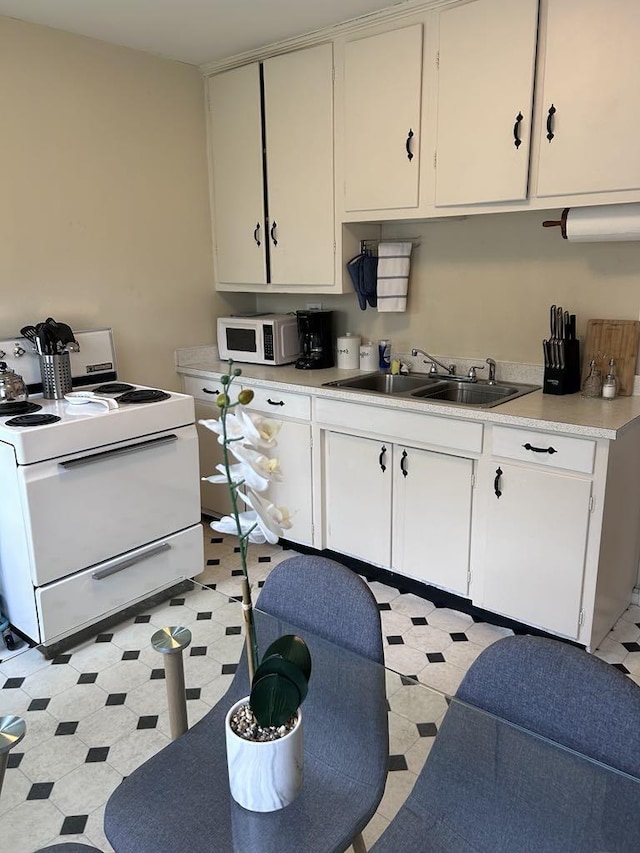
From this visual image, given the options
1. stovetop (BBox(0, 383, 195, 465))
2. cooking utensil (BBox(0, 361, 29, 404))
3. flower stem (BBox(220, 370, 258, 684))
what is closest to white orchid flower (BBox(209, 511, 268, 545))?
flower stem (BBox(220, 370, 258, 684))

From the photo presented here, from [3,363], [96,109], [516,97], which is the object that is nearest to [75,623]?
[3,363]

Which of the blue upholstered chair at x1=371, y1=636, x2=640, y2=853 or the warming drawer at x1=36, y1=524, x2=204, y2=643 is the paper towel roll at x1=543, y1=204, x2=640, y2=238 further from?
the warming drawer at x1=36, y1=524, x2=204, y2=643

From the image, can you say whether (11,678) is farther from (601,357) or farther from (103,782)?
(601,357)

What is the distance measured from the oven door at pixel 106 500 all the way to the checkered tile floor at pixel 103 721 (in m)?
0.55

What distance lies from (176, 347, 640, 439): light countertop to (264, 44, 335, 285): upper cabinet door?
518mm

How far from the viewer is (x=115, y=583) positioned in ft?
8.77

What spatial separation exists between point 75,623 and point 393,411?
1540mm

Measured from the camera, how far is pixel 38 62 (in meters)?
2.90

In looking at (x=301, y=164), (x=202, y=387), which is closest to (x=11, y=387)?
(x=202, y=387)

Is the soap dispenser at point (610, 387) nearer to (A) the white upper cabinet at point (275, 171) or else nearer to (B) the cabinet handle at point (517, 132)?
(B) the cabinet handle at point (517, 132)

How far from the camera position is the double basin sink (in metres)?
2.95

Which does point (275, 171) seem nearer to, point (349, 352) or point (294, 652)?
point (349, 352)

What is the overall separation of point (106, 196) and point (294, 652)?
2860mm

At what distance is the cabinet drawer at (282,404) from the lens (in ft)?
10.4
